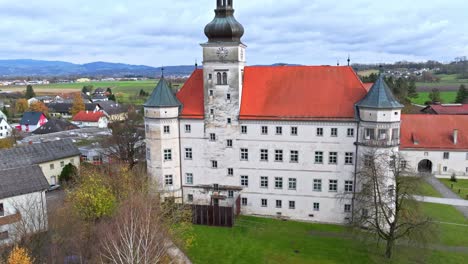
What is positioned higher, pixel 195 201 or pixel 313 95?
pixel 313 95

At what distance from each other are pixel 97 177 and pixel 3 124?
70095 mm

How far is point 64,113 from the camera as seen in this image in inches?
5182

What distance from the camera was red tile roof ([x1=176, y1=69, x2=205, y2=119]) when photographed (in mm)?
41281

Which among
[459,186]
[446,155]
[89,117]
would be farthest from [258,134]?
[89,117]

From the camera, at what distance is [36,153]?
169 feet

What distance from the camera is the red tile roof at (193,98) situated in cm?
4128

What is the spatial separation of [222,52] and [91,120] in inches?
2937

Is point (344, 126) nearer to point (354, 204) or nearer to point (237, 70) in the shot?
point (354, 204)

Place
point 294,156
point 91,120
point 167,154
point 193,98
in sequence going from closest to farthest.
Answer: point 294,156 < point 167,154 < point 193,98 < point 91,120

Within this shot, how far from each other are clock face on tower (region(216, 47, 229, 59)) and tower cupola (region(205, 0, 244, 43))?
0.91 meters

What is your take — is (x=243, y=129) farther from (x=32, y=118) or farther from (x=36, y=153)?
(x=32, y=118)

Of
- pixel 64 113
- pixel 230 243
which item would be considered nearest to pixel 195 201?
pixel 230 243

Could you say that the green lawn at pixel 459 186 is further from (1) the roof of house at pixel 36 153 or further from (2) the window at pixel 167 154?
(1) the roof of house at pixel 36 153

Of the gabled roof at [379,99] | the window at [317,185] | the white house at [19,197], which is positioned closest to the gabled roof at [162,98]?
the white house at [19,197]
